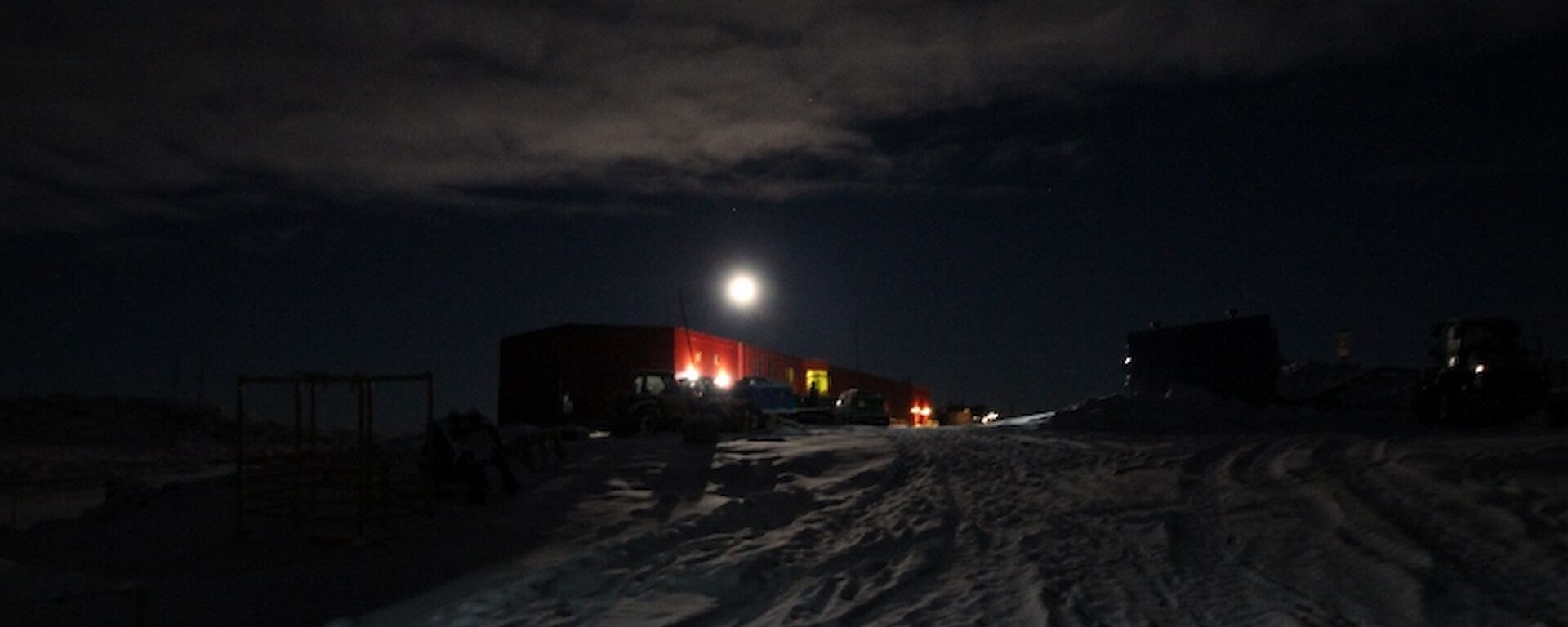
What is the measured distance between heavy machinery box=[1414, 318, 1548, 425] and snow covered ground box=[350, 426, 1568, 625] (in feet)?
20.4

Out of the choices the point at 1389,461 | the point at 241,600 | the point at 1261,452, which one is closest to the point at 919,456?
the point at 1261,452

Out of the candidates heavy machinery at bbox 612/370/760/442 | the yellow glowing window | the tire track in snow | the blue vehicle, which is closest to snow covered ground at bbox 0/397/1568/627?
the tire track in snow

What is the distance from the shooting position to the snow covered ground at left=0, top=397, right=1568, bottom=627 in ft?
27.0

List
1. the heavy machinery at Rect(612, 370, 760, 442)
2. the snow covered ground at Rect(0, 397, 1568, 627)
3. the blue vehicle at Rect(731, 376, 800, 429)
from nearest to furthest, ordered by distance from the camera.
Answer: the snow covered ground at Rect(0, 397, 1568, 627), the heavy machinery at Rect(612, 370, 760, 442), the blue vehicle at Rect(731, 376, 800, 429)

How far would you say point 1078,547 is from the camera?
10180mm

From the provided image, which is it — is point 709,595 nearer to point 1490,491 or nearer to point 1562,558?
point 1562,558

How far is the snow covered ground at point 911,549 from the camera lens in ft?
27.0

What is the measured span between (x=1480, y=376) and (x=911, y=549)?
18.0 m

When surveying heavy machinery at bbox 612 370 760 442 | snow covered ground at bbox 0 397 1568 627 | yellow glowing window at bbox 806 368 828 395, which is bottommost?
snow covered ground at bbox 0 397 1568 627

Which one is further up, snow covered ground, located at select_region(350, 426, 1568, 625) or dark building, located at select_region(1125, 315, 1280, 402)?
dark building, located at select_region(1125, 315, 1280, 402)

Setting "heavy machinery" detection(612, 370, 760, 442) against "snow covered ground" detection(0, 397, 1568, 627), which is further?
"heavy machinery" detection(612, 370, 760, 442)

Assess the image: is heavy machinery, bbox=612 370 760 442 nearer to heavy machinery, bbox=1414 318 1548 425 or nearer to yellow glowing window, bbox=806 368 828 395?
heavy machinery, bbox=1414 318 1548 425

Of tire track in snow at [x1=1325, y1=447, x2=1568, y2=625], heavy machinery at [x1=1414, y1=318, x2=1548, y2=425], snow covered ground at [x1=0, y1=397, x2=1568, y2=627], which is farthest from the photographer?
heavy machinery at [x1=1414, y1=318, x2=1548, y2=425]

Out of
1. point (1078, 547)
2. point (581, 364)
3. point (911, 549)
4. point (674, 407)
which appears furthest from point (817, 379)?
point (1078, 547)
